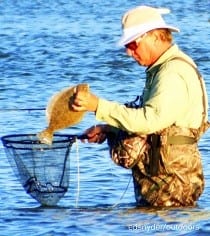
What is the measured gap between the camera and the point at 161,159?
25.6ft

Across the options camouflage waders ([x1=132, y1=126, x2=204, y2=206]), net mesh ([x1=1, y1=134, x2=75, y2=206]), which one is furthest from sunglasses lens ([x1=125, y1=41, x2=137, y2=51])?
net mesh ([x1=1, y1=134, x2=75, y2=206])

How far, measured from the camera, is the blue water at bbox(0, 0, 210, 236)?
815 centimetres

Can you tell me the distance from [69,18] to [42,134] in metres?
22.7

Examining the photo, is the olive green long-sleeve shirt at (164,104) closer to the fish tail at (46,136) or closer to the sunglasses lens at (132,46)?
the sunglasses lens at (132,46)

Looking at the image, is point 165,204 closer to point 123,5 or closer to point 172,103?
point 172,103

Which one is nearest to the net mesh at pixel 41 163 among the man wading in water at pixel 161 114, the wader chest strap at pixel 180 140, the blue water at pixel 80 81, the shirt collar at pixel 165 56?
the blue water at pixel 80 81

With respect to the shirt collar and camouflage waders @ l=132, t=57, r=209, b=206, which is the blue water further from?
the shirt collar

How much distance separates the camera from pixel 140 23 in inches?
302

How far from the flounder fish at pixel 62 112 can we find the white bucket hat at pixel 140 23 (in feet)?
1.59

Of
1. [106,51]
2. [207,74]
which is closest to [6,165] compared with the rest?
[207,74]

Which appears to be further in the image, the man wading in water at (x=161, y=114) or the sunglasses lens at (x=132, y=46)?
the sunglasses lens at (x=132, y=46)

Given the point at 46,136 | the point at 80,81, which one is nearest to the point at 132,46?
the point at 46,136

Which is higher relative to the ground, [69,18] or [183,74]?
[183,74]

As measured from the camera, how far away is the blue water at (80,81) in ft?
26.7
